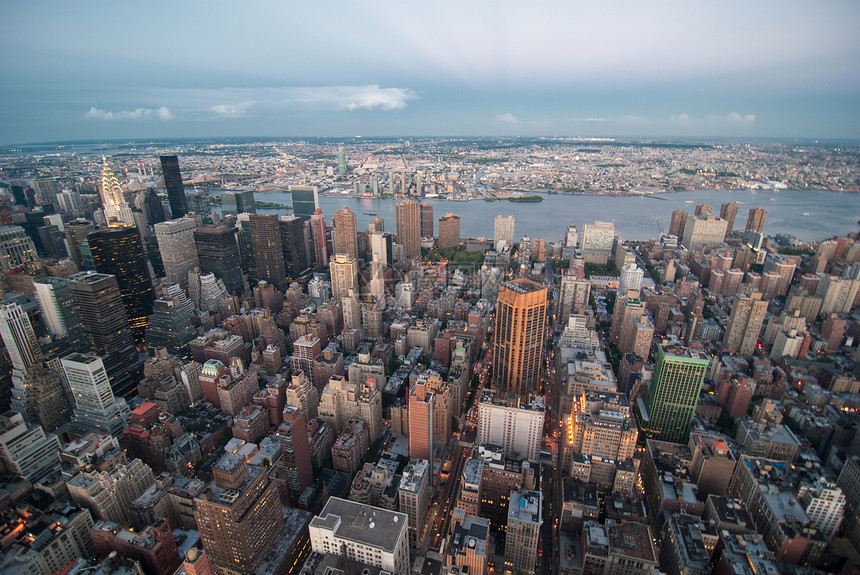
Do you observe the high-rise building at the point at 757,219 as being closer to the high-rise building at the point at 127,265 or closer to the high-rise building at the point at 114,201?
the high-rise building at the point at 127,265

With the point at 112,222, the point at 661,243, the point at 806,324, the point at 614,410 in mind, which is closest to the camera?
the point at 614,410

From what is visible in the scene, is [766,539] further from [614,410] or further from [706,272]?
[706,272]

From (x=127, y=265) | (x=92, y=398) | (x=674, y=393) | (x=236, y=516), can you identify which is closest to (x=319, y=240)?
(x=127, y=265)

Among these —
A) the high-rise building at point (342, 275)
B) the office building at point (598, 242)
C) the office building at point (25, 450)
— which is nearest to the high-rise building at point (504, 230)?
the office building at point (598, 242)

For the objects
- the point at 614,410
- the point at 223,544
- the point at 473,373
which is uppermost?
the point at 614,410

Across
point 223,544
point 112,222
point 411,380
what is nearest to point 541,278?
point 411,380

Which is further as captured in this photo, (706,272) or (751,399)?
(706,272)

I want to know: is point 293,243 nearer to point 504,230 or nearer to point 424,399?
point 504,230
